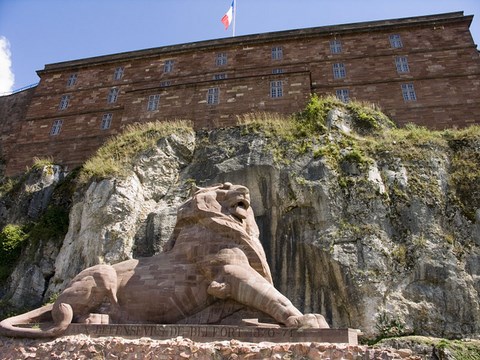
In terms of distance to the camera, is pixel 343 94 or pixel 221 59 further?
pixel 221 59

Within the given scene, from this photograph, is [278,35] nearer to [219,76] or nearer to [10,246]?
[219,76]

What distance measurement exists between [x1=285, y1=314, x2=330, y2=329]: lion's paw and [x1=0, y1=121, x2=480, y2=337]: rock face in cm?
814

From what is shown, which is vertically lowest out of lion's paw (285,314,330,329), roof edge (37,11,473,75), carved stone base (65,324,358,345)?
carved stone base (65,324,358,345)

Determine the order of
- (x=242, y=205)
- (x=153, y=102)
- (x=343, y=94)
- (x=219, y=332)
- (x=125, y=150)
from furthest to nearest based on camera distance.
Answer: (x=343, y=94), (x=153, y=102), (x=125, y=150), (x=242, y=205), (x=219, y=332)

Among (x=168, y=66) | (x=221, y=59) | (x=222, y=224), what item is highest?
(x=221, y=59)

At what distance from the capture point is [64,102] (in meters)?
29.1

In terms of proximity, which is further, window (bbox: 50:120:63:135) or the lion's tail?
window (bbox: 50:120:63:135)

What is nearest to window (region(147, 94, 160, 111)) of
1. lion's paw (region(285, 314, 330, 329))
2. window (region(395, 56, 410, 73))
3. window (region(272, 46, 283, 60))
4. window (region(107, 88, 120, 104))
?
window (region(107, 88, 120, 104))

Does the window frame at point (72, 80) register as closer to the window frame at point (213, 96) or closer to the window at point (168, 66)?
the window at point (168, 66)

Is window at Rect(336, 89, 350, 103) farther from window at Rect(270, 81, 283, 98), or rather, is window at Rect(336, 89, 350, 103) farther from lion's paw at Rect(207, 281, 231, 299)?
lion's paw at Rect(207, 281, 231, 299)

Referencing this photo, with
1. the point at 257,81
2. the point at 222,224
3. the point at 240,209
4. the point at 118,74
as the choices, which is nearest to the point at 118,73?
the point at 118,74

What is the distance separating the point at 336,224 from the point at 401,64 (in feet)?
49.6

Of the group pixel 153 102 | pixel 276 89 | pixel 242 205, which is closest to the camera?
pixel 242 205

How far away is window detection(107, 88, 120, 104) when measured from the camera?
28375 millimetres
